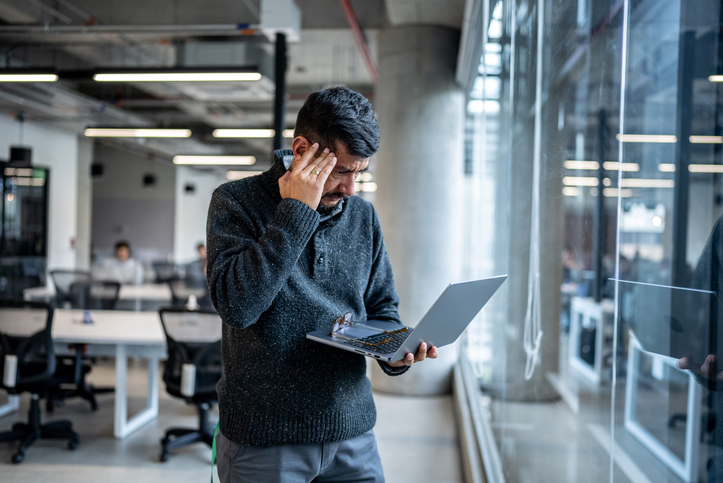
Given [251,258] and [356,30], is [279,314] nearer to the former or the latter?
[251,258]

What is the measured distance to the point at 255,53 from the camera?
661cm

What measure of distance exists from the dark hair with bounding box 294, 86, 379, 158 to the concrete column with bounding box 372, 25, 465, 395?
4.58 m

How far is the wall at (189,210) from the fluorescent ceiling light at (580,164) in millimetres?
14275

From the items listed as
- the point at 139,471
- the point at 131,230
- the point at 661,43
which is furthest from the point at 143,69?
the point at 131,230

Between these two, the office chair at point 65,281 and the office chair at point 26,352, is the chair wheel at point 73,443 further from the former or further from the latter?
the office chair at point 65,281

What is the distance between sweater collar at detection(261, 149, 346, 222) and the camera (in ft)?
4.32

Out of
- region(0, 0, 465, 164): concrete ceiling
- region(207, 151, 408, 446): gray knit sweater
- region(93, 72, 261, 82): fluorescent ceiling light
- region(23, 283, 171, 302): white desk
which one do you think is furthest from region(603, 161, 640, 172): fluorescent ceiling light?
region(23, 283, 171, 302): white desk

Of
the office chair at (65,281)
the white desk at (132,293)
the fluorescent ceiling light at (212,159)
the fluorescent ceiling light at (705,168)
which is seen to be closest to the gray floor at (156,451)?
the office chair at (65,281)

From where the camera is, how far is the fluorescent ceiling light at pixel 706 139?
757 mm

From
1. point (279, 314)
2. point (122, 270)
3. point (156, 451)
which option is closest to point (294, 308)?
point (279, 314)

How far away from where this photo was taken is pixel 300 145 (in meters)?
1.25

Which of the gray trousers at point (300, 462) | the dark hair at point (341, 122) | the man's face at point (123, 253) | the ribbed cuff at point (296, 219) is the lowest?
the gray trousers at point (300, 462)

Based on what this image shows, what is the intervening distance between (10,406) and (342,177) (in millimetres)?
4665

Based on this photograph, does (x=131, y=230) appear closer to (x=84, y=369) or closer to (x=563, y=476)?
(x=84, y=369)
